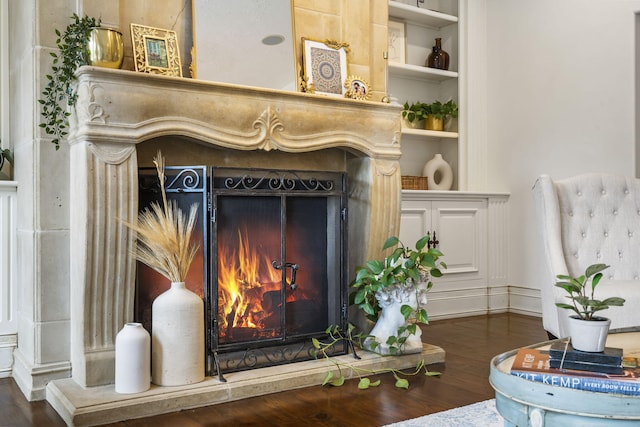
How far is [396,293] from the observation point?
2973mm

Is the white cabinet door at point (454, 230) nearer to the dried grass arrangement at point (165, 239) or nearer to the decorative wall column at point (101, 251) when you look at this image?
the dried grass arrangement at point (165, 239)

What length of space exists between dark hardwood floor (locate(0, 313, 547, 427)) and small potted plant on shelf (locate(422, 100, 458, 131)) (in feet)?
7.06

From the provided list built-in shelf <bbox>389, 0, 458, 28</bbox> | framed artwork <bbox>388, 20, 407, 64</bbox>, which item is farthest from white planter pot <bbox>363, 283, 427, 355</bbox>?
built-in shelf <bbox>389, 0, 458, 28</bbox>

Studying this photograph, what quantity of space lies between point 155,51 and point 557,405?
2.18 meters

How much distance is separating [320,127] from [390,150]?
451 mm

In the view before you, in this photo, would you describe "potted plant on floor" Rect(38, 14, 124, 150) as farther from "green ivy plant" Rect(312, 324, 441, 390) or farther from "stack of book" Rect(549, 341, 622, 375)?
"stack of book" Rect(549, 341, 622, 375)

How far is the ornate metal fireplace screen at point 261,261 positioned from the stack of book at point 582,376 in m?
1.51

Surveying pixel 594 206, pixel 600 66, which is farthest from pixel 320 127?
pixel 600 66

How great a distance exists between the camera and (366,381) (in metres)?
2.68

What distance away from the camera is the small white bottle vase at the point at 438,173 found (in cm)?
472

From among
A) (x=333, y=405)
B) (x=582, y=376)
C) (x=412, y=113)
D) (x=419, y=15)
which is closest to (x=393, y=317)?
(x=333, y=405)

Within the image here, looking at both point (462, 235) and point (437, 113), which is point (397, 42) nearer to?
point (437, 113)

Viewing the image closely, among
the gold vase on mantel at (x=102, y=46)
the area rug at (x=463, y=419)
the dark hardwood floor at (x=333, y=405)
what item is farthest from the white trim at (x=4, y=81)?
the area rug at (x=463, y=419)

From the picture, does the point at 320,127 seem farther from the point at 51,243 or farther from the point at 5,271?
the point at 5,271
